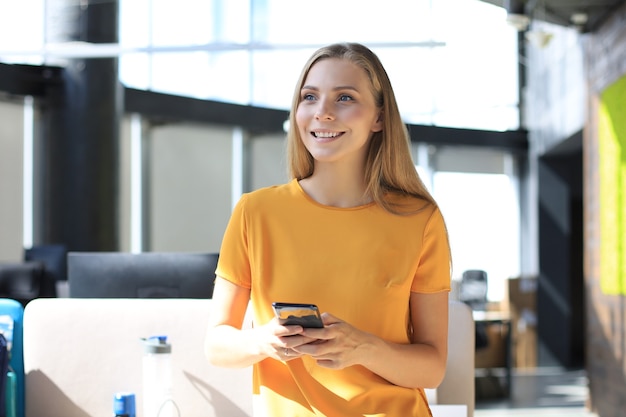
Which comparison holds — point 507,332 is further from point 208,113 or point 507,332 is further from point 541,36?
point 208,113

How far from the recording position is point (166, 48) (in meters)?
8.13

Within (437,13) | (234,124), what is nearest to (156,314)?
(437,13)

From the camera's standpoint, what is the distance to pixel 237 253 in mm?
1564

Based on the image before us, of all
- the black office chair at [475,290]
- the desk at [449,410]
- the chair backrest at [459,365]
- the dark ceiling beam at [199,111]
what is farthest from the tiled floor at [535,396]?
the desk at [449,410]

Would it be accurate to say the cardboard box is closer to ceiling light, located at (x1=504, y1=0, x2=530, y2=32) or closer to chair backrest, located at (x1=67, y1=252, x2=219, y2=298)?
ceiling light, located at (x1=504, y1=0, x2=530, y2=32)

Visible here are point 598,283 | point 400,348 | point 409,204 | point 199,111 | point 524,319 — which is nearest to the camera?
point 400,348

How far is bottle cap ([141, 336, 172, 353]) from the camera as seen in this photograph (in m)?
2.16

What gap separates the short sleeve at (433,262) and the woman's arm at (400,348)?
0.06 ft

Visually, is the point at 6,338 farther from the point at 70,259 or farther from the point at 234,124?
the point at 234,124

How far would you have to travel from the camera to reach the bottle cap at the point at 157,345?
2.16 metres

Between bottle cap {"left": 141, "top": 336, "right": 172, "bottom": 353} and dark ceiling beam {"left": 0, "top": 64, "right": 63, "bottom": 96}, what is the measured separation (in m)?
7.03

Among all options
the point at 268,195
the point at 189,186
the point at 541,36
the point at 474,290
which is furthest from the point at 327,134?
the point at 189,186

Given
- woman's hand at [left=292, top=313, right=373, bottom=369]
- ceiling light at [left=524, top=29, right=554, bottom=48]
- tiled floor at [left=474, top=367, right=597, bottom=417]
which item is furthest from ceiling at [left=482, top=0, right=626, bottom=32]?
woman's hand at [left=292, top=313, right=373, bottom=369]

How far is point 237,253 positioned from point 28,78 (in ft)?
26.0
